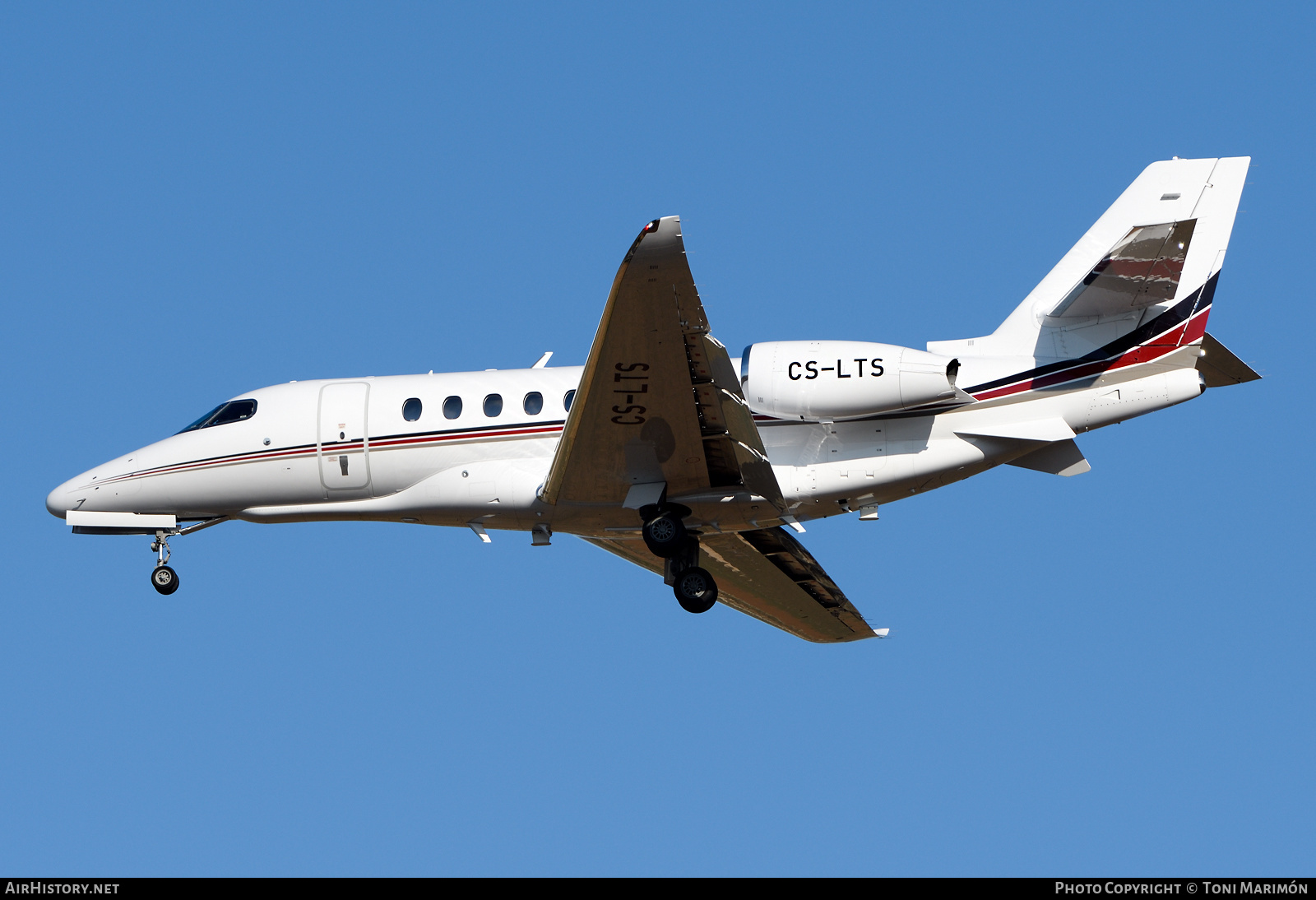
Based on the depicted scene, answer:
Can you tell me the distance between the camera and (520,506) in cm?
1991

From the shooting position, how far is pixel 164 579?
2189cm

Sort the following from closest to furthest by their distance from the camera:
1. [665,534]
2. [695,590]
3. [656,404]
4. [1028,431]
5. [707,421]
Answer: [656,404], [707,421], [1028,431], [665,534], [695,590]

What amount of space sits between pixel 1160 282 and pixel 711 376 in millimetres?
5909

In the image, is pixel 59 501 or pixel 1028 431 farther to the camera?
pixel 59 501

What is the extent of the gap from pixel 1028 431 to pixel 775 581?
5741mm

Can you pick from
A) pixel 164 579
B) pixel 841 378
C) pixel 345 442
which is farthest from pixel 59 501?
pixel 841 378

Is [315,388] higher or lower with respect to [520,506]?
higher

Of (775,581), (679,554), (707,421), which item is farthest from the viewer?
(775,581)

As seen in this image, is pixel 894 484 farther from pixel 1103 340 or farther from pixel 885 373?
pixel 1103 340

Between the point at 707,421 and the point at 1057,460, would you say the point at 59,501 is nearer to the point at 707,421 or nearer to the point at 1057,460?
the point at 707,421

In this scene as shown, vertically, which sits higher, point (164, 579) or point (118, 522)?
point (118, 522)

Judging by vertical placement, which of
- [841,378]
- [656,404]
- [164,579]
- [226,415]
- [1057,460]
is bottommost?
[164,579]
